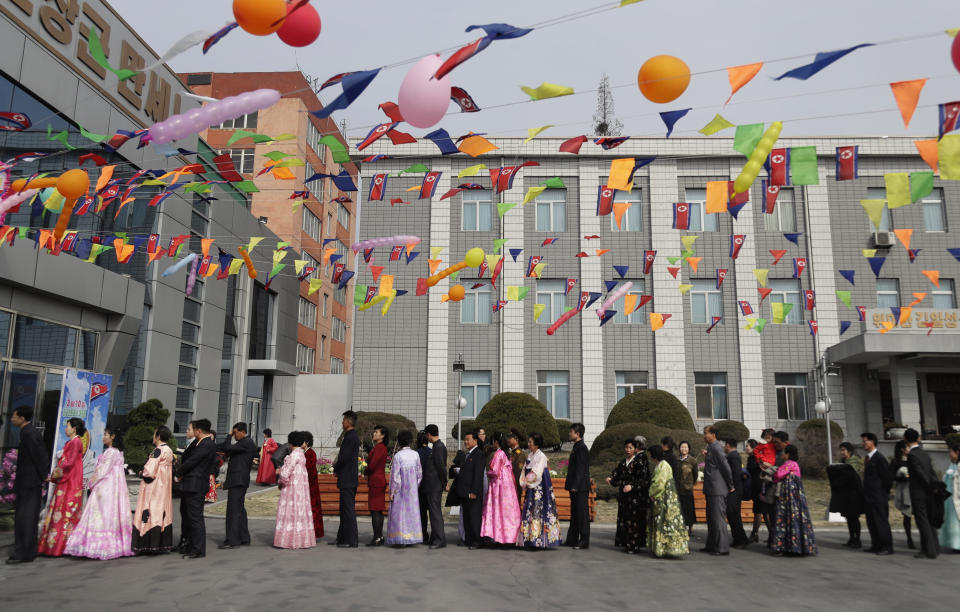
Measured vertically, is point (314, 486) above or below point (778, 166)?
below

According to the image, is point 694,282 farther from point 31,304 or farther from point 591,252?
point 31,304

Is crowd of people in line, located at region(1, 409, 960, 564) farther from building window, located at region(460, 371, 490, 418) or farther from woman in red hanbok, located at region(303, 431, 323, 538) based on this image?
building window, located at region(460, 371, 490, 418)

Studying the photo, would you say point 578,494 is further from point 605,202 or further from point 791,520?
point 605,202

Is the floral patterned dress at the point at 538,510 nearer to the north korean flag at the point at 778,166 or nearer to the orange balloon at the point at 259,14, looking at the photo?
the north korean flag at the point at 778,166

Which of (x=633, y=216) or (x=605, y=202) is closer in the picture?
(x=605, y=202)

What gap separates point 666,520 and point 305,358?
3047cm

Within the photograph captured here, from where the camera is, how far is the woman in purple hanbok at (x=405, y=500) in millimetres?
10070

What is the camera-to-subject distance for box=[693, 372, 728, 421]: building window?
1001 inches

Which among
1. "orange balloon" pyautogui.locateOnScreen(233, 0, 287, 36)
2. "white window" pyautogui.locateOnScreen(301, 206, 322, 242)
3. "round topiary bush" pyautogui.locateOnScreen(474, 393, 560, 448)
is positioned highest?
"white window" pyautogui.locateOnScreen(301, 206, 322, 242)

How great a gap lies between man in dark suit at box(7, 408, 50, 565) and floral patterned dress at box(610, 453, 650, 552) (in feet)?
24.5

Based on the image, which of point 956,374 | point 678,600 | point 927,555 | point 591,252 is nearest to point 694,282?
point 591,252

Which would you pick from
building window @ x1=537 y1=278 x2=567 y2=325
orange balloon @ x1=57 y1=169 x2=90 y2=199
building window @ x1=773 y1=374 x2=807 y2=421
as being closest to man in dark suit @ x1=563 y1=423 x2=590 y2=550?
orange balloon @ x1=57 y1=169 x2=90 y2=199

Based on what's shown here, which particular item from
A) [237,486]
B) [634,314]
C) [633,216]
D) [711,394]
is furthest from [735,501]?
[633,216]

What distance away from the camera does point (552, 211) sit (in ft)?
89.6
